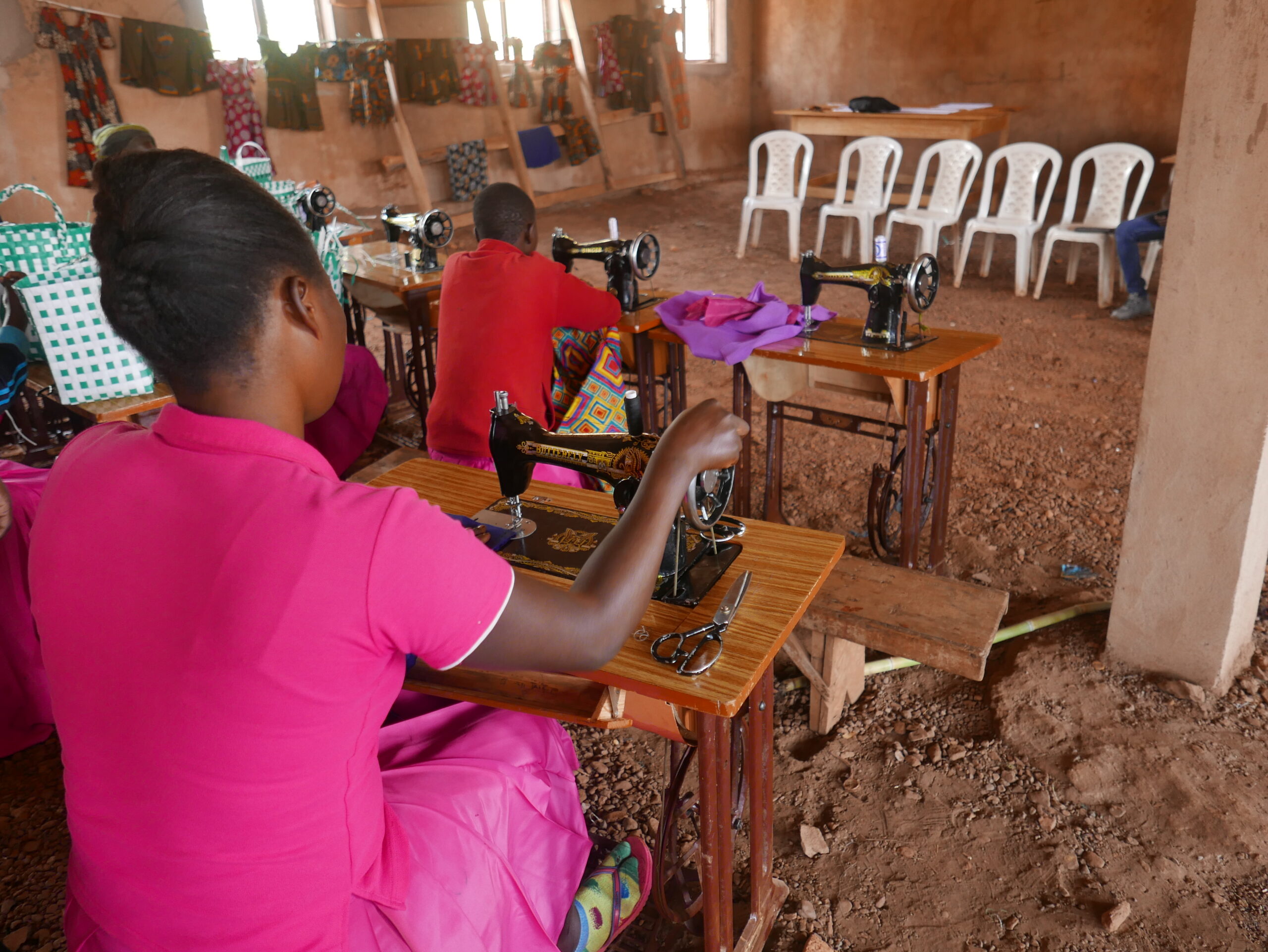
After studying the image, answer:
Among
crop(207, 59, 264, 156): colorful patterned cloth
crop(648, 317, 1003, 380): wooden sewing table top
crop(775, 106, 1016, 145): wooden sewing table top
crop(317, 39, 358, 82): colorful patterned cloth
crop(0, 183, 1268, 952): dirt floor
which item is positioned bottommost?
crop(0, 183, 1268, 952): dirt floor

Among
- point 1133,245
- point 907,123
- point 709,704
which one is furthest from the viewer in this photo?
point 907,123

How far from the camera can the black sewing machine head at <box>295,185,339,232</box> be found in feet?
13.1

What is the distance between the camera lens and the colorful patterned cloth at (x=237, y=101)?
7531mm

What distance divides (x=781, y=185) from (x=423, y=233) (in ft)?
15.5

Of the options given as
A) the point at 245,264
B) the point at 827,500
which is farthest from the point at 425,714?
the point at 827,500

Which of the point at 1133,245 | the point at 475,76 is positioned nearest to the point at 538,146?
the point at 475,76

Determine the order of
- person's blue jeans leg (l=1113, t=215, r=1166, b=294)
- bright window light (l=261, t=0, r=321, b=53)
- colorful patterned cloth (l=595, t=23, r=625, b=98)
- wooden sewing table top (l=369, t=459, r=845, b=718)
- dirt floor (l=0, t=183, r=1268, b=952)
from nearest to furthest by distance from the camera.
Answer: wooden sewing table top (l=369, t=459, r=845, b=718) → dirt floor (l=0, t=183, r=1268, b=952) → person's blue jeans leg (l=1113, t=215, r=1166, b=294) → bright window light (l=261, t=0, r=321, b=53) → colorful patterned cloth (l=595, t=23, r=625, b=98)

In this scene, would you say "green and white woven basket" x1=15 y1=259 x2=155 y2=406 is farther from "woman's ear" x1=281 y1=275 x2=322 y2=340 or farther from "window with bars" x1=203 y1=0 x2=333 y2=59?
"window with bars" x1=203 y1=0 x2=333 y2=59

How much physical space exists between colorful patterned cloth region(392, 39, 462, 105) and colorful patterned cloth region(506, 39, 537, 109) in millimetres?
772

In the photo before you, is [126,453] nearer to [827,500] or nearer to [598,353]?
[598,353]

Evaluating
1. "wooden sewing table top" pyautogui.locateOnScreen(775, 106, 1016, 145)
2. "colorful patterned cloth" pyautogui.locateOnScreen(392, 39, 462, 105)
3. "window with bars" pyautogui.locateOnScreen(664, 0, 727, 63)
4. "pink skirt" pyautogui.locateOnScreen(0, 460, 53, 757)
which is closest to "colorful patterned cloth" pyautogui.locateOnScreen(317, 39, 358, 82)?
"colorful patterned cloth" pyautogui.locateOnScreen(392, 39, 462, 105)

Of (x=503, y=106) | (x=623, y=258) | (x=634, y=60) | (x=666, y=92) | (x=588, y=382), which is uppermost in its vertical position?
(x=634, y=60)

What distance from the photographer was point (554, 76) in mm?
9609

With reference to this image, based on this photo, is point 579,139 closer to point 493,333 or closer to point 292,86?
point 292,86
